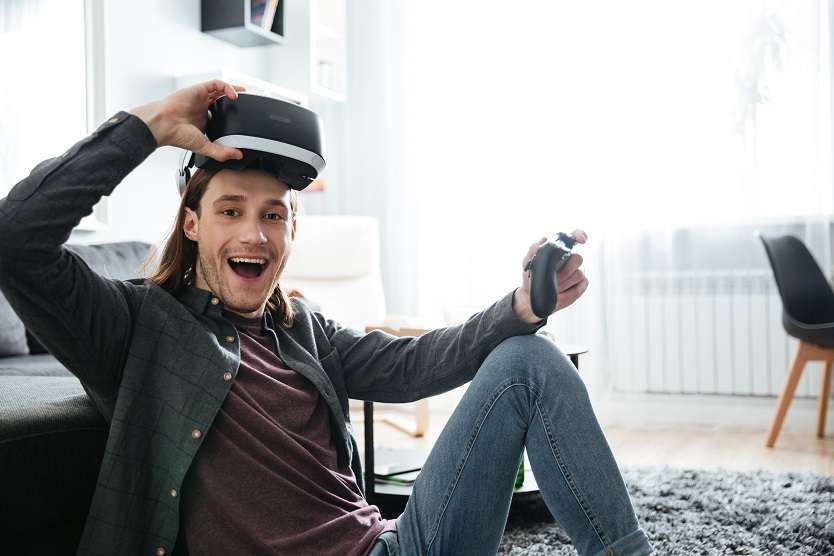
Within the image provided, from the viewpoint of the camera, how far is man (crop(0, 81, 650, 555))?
39.6 inches

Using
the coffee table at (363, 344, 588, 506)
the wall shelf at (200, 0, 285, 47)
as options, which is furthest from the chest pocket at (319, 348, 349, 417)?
the wall shelf at (200, 0, 285, 47)

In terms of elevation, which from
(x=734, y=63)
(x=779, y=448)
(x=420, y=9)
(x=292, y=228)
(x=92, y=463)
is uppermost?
(x=420, y=9)

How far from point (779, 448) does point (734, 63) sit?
1.56 metres

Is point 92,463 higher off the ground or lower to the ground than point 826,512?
higher

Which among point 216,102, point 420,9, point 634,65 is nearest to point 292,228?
point 216,102

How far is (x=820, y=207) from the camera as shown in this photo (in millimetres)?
3328

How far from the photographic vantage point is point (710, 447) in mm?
3074

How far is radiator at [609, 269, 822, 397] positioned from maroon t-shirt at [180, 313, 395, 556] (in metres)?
2.63

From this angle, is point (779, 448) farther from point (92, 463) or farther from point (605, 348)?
point (92, 463)

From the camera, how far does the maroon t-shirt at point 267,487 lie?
1.06m

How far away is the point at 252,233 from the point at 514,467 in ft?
1.62

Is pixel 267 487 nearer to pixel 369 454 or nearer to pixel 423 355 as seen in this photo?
pixel 423 355

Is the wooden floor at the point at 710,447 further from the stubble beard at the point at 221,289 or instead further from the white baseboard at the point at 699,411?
the stubble beard at the point at 221,289

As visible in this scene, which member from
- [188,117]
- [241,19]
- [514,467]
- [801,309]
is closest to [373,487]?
[514,467]
